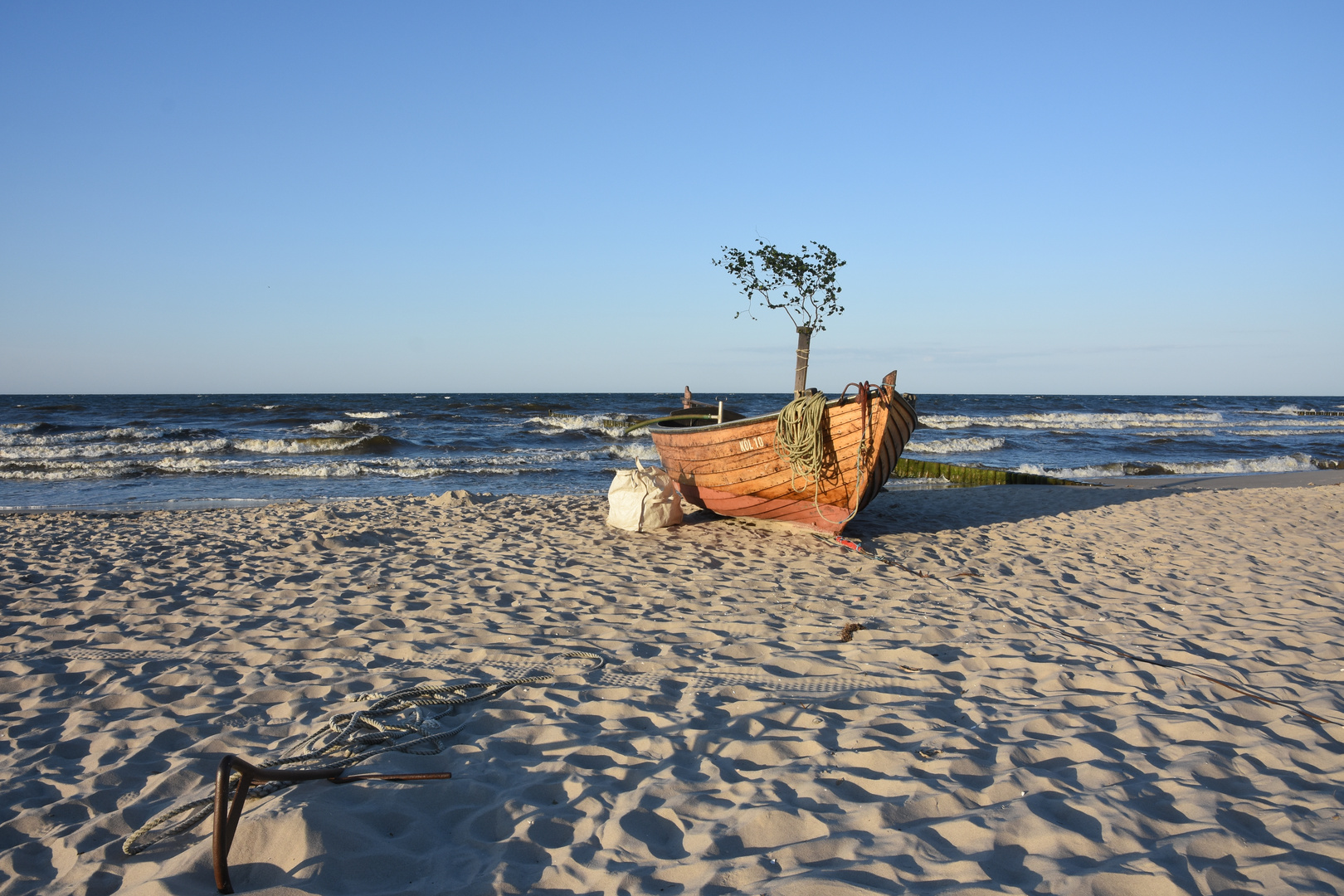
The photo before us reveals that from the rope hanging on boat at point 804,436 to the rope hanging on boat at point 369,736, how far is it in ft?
13.9

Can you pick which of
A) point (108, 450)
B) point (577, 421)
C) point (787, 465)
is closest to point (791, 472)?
point (787, 465)

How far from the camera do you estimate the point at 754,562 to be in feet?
22.0

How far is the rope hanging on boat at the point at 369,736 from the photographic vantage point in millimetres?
2400

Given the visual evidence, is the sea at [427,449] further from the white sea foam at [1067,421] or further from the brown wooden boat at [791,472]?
the brown wooden boat at [791,472]

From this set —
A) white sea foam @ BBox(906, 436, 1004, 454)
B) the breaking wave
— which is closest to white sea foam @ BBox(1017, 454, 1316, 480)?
white sea foam @ BBox(906, 436, 1004, 454)

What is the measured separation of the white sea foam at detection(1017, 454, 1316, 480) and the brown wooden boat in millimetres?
11301

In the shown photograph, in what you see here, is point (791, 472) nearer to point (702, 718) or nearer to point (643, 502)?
point (643, 502)

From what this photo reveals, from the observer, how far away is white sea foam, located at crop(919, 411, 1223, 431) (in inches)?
Answer: 1243

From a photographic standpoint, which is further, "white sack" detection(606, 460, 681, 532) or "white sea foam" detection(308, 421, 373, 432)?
"white sea foam" detection(308, 421, 373, 432)

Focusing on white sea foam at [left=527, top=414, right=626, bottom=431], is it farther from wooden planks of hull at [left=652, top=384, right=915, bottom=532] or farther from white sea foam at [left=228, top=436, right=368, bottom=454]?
wooden planks of hull at [left=652, top=384, right=915, bottom=532]

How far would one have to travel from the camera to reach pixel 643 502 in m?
8.00

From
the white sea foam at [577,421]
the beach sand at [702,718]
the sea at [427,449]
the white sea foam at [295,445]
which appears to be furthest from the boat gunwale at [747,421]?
the white sea foam at [577,421]

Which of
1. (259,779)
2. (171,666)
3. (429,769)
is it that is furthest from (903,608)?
(171,666)

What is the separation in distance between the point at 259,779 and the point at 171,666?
234cm
